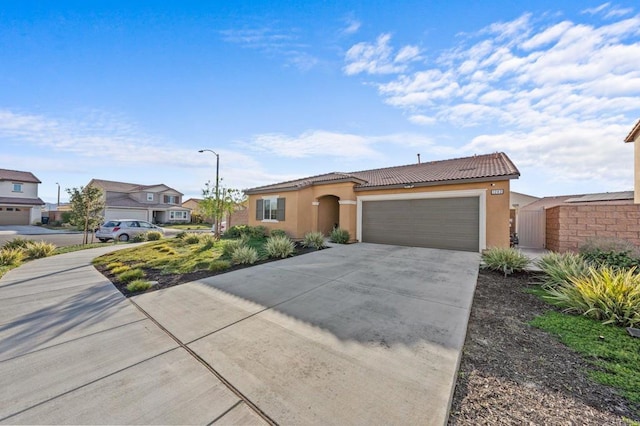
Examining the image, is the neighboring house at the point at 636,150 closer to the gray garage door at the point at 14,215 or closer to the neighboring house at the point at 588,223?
the neighboring house at the point at 588,223

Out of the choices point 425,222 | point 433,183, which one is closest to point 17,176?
point 425,222

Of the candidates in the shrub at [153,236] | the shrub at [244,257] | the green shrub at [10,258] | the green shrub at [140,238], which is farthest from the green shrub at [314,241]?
the green shrub at [140,238]

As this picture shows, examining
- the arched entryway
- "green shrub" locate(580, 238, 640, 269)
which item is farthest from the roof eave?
"green shrub" locate(580, 238, 640, 269)

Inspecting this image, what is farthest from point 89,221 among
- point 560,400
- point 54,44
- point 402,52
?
point 560,400

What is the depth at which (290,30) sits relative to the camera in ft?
29.6

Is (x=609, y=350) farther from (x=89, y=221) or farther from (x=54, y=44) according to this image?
(x=89, y=221)

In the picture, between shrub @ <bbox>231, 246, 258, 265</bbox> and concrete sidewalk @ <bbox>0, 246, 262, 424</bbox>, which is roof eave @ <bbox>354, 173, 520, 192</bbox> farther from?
concrete sidewalk @ <bbox>0, 246, 262, 424</bbox>

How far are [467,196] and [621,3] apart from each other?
639 centimetres

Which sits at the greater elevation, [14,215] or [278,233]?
[14,215]

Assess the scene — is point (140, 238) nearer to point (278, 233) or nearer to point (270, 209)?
point (270, 209)

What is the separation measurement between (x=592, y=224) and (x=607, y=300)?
20.6ft

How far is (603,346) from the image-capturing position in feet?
10.8

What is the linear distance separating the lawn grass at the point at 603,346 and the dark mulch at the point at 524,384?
14 centimetres

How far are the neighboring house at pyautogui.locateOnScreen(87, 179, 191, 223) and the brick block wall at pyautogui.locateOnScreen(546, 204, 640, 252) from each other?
40.5m
